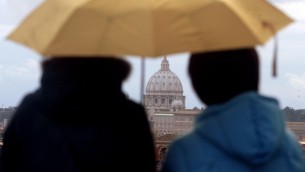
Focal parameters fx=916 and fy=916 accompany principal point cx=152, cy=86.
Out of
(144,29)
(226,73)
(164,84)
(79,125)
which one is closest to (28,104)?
(79,125)

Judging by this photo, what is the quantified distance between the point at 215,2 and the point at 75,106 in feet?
1.85

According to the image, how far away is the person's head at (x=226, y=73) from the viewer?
9.82 feet

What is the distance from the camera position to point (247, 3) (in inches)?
122

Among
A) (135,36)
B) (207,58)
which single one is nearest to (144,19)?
(135,36)

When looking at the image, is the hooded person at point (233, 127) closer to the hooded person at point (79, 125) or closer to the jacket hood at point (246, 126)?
the jacket hood at point (246, 126)

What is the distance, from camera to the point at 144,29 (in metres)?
2.91

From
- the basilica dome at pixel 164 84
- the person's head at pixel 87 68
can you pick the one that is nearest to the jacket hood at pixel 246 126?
the person's head at pixel 87 68

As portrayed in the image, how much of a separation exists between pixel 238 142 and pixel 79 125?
0.51m

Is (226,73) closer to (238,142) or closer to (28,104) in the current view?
(238,142)

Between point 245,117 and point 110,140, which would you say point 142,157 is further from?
point 245,117

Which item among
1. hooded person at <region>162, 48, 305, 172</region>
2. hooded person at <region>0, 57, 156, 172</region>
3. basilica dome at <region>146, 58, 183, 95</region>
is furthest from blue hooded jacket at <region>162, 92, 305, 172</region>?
basilica dome at <region>146, 58, 183, 95</region>

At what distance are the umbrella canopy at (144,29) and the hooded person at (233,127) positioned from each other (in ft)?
0.30

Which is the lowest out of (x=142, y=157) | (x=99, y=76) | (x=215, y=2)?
(x=142, y=157)

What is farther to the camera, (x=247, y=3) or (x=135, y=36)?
(x=247, y=3)
